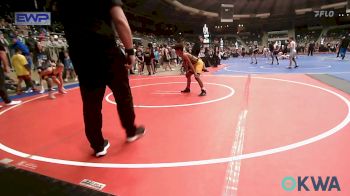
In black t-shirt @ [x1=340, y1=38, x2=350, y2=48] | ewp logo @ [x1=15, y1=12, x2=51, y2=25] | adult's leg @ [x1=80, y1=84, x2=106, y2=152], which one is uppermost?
ewp logo @ [x1=15, y1=12, x2=51, y2=25]

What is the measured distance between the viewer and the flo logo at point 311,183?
79.1 inches

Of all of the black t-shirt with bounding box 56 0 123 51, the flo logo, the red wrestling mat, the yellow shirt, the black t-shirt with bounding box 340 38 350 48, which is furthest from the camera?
the black t-shirt with bounding box 340 38 350 48

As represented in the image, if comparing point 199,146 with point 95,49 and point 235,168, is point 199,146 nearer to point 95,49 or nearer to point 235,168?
point 235,168

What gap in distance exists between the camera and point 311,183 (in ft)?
6.82

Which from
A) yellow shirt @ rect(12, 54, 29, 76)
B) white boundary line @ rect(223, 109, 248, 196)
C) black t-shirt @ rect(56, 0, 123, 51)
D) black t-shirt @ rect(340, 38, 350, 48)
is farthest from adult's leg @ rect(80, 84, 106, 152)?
black t-shirt @ rect(340, 38, 350, 48)

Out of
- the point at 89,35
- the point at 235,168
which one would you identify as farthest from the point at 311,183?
the point at 89,35

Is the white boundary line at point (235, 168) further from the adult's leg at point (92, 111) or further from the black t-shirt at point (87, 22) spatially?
the black t-shirt at point (87, 22)

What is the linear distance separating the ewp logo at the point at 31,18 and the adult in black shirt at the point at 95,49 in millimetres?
9997

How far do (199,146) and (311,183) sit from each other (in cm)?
125

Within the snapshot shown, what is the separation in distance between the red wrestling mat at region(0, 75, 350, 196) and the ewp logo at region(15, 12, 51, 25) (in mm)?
7292

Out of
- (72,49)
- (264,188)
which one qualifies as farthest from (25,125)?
(264,188)

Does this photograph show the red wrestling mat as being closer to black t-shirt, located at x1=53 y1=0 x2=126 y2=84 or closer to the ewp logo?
black t-shirt, located at x1=53 y1=0 x2=126 y2=84

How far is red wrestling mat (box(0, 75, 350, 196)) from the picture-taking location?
220cm

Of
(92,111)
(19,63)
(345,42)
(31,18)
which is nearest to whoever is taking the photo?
(92,111)
